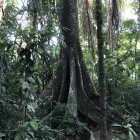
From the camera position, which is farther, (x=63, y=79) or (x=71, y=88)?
(x=63, y=79)

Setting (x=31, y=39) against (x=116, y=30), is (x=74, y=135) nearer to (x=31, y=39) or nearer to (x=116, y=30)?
(x=116, y=30)

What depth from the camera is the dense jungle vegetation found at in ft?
14.2

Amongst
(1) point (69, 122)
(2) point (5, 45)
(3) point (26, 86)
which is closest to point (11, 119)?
(3) point (26, 86)

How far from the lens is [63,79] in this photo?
9.06 metres

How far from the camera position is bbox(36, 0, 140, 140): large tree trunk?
8391 millimetres

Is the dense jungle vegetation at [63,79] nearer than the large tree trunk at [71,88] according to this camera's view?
Yes

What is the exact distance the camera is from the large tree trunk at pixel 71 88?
839 centimetres

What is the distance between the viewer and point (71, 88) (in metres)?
8.76

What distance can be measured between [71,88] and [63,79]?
0.43 m

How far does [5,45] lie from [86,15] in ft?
14.2

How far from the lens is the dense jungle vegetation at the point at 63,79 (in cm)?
434

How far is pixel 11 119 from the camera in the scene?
4707mm

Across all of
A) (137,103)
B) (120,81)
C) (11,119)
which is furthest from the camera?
(120,81)

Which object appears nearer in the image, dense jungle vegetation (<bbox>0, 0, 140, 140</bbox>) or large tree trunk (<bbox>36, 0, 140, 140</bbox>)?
dense jungle vegetation (<bbox>0, 0, 140, 140</bbox>)
